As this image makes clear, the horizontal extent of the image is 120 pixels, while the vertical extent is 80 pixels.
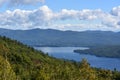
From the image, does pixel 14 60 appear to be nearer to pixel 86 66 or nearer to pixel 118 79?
pixel 118 79

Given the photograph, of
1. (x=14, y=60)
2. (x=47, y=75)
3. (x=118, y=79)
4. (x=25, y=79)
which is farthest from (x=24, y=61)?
(x=47, y=75)

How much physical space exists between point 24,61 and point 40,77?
327 ft

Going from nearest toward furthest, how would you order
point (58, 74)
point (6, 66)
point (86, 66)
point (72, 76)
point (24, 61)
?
point (6, 66), point (86, 66), point (72, 76), point (58, 74), point (24, 61)

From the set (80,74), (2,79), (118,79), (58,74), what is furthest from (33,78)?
(118,79)

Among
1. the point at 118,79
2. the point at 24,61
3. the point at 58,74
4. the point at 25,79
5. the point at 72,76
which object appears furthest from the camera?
the point at 24,61

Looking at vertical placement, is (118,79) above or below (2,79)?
below

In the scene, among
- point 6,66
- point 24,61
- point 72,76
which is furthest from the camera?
point 24,61

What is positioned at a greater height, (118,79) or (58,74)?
(58,74)

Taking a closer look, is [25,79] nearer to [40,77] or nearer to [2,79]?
[40,77]

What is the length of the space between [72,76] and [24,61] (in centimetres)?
9963

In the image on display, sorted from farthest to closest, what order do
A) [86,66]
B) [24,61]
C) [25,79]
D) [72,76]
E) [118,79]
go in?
[24,61]
[118,79]
[25,79]
[72,76]
[86,66]

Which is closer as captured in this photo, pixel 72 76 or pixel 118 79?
pixel 72 76

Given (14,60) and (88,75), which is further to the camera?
(14,60)

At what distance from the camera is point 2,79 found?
76.6 meters
